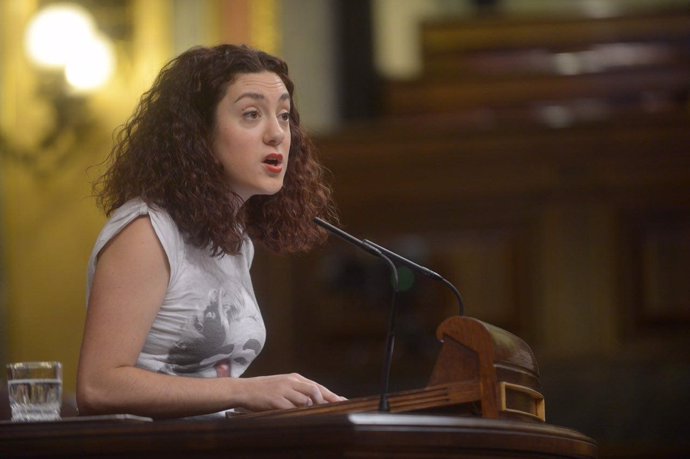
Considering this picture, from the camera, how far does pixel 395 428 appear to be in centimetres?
164

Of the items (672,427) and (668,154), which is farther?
(668,154)

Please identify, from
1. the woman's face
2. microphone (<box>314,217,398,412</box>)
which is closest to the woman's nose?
the woman's face

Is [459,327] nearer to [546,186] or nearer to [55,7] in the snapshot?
[546,186]

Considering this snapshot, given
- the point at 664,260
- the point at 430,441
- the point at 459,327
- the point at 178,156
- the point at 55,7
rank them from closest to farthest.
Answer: the point at 430,441 → the point at 459,327 → the point at 178,156 → the point at 664,260 → the point at 55,7

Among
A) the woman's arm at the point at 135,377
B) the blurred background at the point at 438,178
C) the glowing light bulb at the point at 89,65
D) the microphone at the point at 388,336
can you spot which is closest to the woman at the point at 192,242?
the woman's arm at the point at 135,377

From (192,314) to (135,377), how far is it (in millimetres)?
201

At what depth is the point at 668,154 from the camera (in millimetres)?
4867

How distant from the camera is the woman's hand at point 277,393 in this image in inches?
73.7

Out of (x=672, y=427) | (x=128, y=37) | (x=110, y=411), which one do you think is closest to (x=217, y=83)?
(x=110, y=411)

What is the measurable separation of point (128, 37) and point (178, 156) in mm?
3892

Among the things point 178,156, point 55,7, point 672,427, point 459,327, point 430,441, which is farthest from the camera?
point 55,7

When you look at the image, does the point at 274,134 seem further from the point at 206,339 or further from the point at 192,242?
the point at 206,339

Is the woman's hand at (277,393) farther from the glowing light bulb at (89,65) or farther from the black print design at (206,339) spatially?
the glowing light bulb at (89,65)

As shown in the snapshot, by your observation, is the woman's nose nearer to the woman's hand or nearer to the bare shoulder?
the bare shoulder
